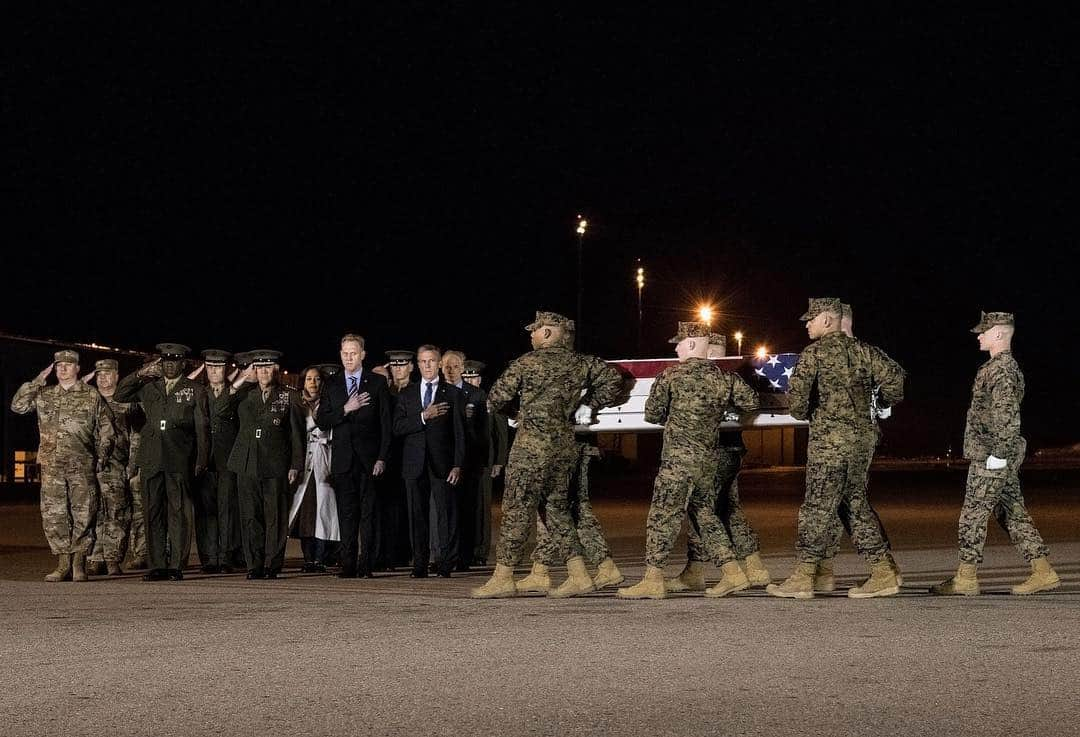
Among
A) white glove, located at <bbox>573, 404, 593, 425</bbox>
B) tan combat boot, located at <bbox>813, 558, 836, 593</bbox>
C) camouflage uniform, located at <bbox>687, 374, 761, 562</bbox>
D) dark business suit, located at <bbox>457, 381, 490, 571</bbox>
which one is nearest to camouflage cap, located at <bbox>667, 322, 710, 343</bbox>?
camouflage uniform, located at <bbox>687, 374, 761, 562</bbox>

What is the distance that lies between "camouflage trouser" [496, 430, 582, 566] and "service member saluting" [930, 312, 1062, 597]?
2715 mm

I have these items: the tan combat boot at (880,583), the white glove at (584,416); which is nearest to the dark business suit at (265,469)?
the white glove at (584,416)

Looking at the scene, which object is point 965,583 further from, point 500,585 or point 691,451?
point 500,585

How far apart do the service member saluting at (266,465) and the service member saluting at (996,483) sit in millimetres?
5673

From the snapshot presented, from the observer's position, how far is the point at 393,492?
13719 millimetres

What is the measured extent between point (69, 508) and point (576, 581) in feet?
16.3

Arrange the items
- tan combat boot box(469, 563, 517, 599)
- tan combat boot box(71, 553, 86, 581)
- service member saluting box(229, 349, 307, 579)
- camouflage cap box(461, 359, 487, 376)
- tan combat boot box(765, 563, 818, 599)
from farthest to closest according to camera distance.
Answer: camouflage cap box(461, 359, 487, 376), service member saluting box(229, 349, 307, 579), tan combat boot box(71, 553, 86, 581), tan combat boot box(469, 563, 517, 599), tan combat boot box(765, 563, 818, 599)

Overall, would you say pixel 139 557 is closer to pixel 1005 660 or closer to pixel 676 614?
pixel 676 614

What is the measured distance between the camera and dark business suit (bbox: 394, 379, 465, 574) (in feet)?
42.4

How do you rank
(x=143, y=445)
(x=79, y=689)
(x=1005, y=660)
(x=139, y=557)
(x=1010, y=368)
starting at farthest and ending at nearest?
1. (x=139, y=557)
2. (x=143, y=445)
3. (x=1010, y=368)
4. (x=1005, y=660)
5. (x=79, y=689)

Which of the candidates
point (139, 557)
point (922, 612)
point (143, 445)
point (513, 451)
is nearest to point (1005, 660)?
point (922, 612)

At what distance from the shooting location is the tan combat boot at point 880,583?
10.2 meters

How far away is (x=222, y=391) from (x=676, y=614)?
5.86 metres

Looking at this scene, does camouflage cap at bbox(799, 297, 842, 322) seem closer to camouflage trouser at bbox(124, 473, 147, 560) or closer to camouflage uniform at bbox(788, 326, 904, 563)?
camouflage uniform at bbox(788, 326, 904, 563)
